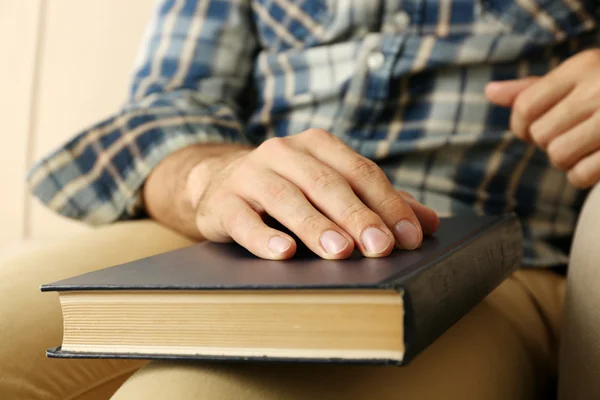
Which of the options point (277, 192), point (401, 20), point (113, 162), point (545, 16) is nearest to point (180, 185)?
point (113, 162)

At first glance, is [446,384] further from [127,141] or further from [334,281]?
[127,141]

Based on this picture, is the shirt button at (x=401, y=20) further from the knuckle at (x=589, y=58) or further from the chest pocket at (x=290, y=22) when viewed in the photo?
the knuckle at (x=589, y=58)

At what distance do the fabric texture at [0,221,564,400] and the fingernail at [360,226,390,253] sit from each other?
0.08m

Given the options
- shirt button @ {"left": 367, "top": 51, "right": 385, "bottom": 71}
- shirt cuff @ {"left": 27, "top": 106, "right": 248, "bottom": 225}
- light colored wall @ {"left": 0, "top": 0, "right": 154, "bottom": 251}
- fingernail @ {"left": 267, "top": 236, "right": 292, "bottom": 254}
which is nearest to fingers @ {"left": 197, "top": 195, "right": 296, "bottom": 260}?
fingernail @ {"left": 267, "top": 236, "right": 292, "bottom": 254}

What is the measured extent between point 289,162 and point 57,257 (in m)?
0.26

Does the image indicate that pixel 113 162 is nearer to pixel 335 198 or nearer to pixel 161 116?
pixel 161 116

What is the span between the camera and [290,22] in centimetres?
93

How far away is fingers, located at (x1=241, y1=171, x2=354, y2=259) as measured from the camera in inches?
17.1

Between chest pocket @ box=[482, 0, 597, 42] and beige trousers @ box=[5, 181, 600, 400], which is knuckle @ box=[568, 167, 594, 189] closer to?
beige trousers @ box=[5, 181, 600, 400]

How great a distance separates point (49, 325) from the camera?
0.53 metres

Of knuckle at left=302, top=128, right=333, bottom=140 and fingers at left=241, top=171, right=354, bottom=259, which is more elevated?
knuckle at left=302, top=128, right=333, bottom=140

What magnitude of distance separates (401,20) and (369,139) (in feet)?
0.53

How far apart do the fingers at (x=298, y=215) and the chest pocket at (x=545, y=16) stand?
1.50ft

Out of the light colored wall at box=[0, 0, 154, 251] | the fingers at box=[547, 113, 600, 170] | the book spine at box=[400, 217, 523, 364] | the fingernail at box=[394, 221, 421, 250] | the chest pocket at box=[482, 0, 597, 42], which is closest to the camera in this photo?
the book spine at box=[400, 217, 523, 364]
